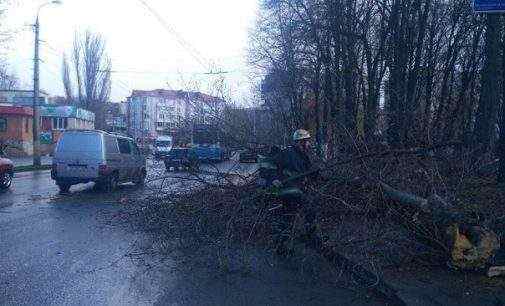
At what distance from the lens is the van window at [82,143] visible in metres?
15.3

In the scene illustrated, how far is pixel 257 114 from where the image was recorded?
13516 mm

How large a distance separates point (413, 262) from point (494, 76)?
244 inches

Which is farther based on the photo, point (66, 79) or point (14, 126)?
point (66, 79)

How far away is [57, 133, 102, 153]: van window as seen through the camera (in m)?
15.3

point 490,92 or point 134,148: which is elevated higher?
point 490,92

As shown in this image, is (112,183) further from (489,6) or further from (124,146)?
(489,6)

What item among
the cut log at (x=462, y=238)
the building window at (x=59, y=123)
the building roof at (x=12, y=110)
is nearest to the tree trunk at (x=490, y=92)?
the cut log at (x=462, y=238)

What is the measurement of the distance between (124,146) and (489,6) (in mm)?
13520

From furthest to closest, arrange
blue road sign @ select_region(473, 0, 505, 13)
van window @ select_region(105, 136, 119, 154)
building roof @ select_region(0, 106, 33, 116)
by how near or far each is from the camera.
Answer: building roof @ select_region(0, 106, 33, 116) < van window @ select_region(105, 136, 119, 154) < blue road sign @ select_region(473, 0, 505, 13)

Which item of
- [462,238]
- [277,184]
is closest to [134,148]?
[277,184]

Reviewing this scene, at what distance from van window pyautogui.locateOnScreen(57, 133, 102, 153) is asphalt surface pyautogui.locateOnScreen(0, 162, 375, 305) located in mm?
5599

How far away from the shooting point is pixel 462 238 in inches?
237

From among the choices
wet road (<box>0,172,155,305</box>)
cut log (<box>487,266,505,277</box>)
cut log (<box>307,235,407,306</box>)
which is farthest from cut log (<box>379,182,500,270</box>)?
wet road (<box>0,172,155,305</box>)

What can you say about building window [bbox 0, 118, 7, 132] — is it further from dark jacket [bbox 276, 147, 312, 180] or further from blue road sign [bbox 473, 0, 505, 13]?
blue road sign [bbox 473, 0, 505, 13]
